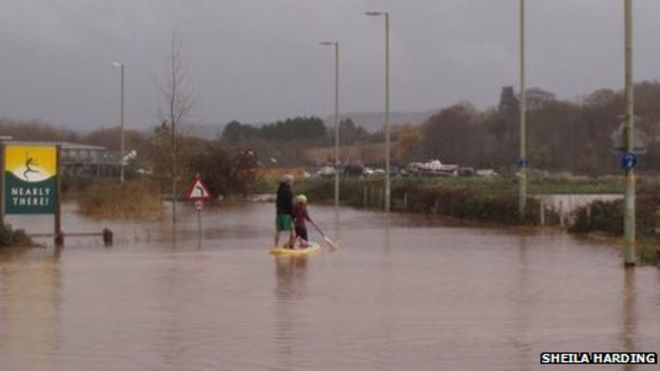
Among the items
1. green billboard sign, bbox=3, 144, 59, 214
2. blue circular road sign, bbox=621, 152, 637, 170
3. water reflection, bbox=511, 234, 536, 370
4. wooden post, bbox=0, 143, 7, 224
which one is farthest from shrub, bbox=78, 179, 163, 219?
blue circular road sign, bbox=621, 152, 637, 170

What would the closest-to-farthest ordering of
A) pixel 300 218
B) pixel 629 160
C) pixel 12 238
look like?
pixel 629 160
pixel 300 218
pixel 12 238

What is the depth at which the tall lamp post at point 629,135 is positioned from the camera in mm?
22781

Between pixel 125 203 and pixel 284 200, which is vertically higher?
pixel 284 200

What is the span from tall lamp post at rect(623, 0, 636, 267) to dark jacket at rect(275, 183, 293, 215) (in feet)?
25.3

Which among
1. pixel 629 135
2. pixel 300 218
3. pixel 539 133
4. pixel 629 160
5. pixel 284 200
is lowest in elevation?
pixel 300 218

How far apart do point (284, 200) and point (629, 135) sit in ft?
27.0

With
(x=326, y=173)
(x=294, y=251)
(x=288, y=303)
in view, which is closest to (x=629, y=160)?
(x=294, y=251)

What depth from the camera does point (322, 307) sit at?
54.9 ft

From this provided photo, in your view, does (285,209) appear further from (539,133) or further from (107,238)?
(539,133)

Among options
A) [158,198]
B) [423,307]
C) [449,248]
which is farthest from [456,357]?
[158,198]

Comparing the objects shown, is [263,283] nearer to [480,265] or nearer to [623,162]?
[480,265]

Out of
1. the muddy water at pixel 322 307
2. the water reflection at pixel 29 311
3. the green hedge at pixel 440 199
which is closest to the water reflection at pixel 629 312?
the muddy water at pixel 322 307

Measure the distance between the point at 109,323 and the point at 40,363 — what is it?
3050 millimetres

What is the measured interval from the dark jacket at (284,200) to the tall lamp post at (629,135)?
771 centimetres
